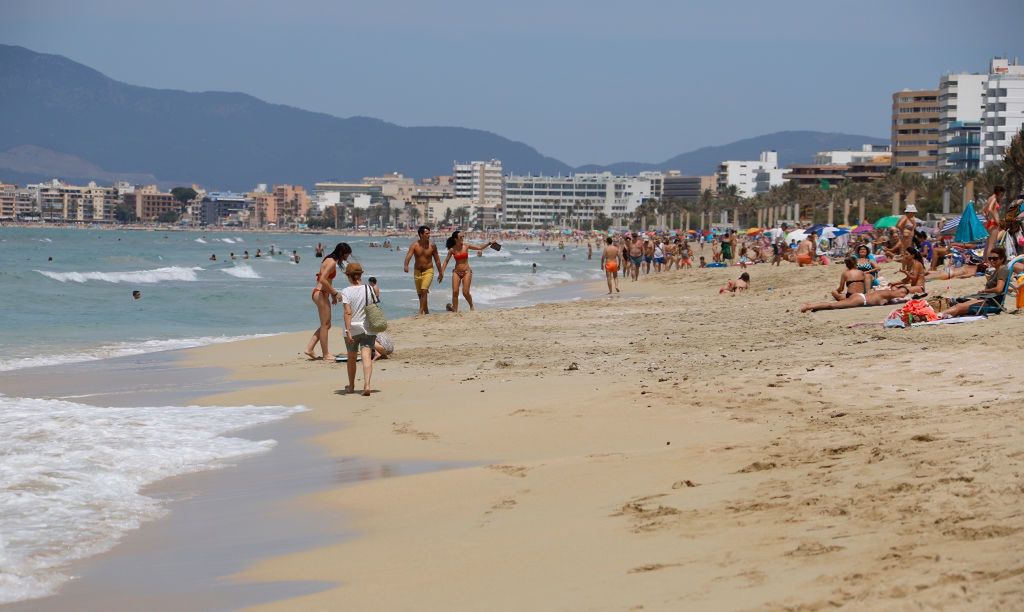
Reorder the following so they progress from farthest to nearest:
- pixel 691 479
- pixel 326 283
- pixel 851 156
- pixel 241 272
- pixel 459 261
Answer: pixel 851 156, pixel 241 272, pixel 459 261, pixel 326 283, pixel 691 479

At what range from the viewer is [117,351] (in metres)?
16.8

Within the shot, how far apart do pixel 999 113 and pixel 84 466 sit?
12291 centimetres

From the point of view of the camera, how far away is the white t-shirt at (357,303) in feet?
33.9

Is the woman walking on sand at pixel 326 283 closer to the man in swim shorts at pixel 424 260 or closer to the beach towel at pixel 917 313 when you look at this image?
the man in swim shorts at pixel 424 260

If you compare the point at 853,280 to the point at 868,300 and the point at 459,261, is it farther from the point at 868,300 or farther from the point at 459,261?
the point at 459,261

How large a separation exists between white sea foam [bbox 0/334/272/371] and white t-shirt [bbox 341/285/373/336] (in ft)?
20.2

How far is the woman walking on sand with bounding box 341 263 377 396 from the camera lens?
33.9ft

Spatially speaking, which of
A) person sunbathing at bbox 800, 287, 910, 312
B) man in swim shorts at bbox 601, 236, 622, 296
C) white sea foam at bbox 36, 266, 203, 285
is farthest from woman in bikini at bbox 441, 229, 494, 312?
white sea foam at bbox 36, 266, 203, 285

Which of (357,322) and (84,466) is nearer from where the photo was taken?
(84,466)

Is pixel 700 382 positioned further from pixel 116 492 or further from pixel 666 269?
pixel 666 269

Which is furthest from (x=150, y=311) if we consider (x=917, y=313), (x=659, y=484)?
(x=659, y=484)

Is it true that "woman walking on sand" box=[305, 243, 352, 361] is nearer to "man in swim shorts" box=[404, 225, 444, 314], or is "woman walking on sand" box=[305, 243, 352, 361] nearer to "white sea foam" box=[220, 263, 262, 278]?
"man in swim shorts" box=[404, 225, 444, 314]

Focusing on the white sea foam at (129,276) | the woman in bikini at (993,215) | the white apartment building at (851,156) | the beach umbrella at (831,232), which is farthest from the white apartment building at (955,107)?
the woman in bikini at (993,215)

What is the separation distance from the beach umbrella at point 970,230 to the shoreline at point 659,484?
13.1 m
